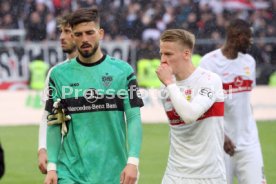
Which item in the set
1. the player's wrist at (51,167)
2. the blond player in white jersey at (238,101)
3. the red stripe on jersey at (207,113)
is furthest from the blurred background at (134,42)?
the player's wrist at (51,167)

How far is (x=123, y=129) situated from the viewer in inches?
249

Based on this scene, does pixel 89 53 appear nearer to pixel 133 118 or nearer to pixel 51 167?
pixel 133 118

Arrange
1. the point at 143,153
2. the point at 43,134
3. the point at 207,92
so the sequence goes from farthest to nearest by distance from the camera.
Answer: the point at 143,153 → the point at 43,134 → the point at 207,92

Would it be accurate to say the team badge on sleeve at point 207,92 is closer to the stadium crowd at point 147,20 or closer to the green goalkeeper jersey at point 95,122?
the green goalkeeper jersey at point 95,122

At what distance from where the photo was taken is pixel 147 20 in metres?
25.8

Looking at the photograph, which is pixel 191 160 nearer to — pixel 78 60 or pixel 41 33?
pixel 78 60

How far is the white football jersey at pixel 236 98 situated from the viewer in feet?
28.0

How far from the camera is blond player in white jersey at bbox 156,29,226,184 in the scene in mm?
6477

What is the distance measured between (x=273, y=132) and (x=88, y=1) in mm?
10035

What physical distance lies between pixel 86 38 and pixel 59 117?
0.62m

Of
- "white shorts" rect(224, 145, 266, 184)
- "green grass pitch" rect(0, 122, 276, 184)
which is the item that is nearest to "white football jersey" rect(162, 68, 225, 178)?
"white shorts" rect(224, 145, 266, 184)

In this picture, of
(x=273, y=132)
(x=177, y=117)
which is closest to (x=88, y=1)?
(x=273, y=132)

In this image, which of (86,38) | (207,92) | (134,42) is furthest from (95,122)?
(134,42)

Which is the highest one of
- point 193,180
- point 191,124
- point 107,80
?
point 107,80
